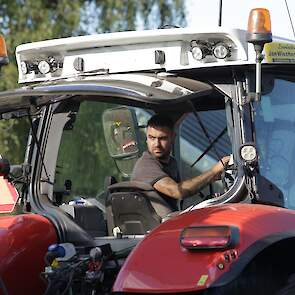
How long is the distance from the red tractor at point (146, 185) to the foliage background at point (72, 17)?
1015 centimetres

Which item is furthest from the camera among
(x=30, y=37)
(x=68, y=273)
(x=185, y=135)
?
(x=30, y=37)

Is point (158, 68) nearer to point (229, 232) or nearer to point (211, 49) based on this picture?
point (211, 49)

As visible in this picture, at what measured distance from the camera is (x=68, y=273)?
491 cm

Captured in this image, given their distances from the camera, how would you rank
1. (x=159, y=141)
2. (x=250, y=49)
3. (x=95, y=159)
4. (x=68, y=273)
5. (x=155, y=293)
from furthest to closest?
(x=95, y=159) < (x=159, y=141) < (x=250, y=49) < (x=68, y=273) < (x=155, y=293)

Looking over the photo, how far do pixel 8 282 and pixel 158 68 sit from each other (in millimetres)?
1496

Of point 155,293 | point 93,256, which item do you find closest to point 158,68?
point 93,256

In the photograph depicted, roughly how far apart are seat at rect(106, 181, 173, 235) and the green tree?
10843 millimetres

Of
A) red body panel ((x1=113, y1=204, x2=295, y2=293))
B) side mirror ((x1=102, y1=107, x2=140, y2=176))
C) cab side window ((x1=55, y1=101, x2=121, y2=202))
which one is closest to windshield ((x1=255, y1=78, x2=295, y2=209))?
red body panel ((x1=113, y1=204, x2=295, y2=293))

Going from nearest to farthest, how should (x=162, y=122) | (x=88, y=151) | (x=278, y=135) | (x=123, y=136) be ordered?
(x=278, y=135) → (x=162, y=122) → (x=123, y=136) → (x=88, y=151)

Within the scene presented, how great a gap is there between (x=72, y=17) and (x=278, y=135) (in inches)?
474

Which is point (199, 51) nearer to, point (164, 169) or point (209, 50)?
point (209, 50)

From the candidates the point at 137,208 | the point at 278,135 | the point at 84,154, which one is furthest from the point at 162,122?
the point at 84,154

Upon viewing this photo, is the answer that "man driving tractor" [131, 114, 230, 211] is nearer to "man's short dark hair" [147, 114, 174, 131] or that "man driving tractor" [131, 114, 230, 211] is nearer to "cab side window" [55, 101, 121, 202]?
"man's short dark hair" [147, 114, 174, 131]

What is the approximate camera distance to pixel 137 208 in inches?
217
